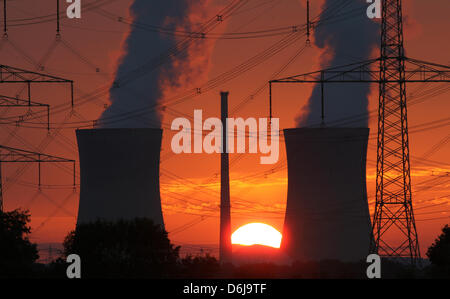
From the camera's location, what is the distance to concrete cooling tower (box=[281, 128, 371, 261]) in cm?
4369

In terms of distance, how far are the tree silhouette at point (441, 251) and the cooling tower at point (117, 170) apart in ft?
42.0

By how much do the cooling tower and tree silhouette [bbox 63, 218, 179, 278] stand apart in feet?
6.26

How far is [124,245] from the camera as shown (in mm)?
40062

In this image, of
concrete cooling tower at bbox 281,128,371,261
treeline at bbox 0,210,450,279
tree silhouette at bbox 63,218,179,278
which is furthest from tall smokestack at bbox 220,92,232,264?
tree silhouette at bbox 63,218,179,278

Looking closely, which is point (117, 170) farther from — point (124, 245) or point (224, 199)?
point (224, 199)

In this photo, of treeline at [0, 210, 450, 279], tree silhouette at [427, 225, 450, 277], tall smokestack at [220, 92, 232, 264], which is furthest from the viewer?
tall smokestack at [220, 92, 232, 264]

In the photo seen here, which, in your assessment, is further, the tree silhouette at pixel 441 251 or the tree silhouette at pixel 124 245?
the tree silhouette at pixel 441 251

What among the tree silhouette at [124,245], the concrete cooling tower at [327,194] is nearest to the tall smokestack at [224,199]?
the concrete cooling tower at [327,194]

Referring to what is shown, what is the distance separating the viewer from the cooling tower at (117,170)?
4297cm

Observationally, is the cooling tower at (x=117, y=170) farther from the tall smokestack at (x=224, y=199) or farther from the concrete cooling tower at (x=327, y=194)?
the tall smokestack at (x=224, y=199)

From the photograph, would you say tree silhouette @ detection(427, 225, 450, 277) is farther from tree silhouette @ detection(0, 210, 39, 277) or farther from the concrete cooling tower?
tree silhouette @ detection(0, 210, 39, 277)

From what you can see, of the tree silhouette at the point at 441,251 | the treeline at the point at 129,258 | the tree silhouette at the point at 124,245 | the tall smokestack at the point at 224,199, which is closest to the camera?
the treeline at the point at 129,258
